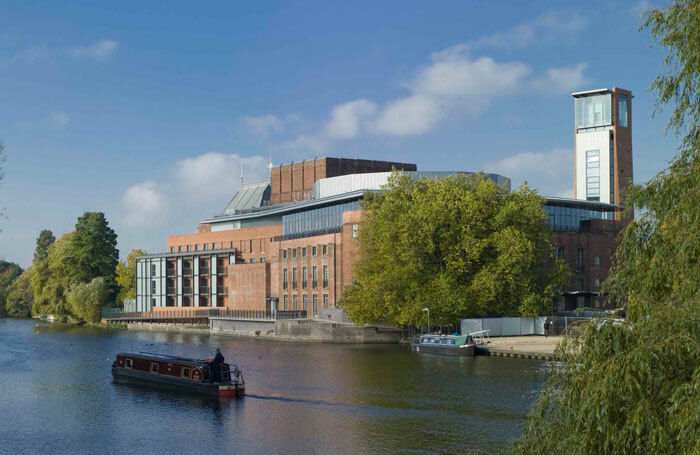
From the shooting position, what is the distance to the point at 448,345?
237 ft

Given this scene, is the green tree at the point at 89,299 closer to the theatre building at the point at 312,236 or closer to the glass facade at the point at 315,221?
the theatre building at the point at 312,236

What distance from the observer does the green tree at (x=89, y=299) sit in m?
137

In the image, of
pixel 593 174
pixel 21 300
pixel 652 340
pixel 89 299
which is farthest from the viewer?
pixel 21 300

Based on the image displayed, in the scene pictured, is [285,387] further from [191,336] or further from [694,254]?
[191,336]

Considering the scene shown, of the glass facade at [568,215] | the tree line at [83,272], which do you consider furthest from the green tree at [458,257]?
the tree line at [83,272]

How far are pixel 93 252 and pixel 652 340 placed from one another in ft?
470

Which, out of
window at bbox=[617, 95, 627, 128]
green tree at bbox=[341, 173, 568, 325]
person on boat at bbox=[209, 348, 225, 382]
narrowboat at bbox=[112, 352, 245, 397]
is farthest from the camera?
window at bbox=[617, 95, 627, 128]

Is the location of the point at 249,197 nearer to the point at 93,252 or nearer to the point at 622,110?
the point at 93,252

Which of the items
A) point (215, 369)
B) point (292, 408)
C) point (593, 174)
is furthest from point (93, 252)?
point (292, 408)

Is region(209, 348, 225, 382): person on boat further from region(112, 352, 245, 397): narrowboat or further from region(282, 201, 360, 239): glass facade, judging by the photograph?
region(282, 201, 360, 239): glass facade

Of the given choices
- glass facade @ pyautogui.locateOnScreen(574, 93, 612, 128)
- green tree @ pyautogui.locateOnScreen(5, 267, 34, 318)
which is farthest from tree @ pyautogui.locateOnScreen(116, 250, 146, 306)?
glass facade @ pyautogui.locateOnScreen(574, 93, 612, 128)

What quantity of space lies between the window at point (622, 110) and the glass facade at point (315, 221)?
56.7 m

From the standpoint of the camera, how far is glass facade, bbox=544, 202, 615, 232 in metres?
102

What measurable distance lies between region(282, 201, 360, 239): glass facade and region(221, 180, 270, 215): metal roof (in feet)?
78.7
